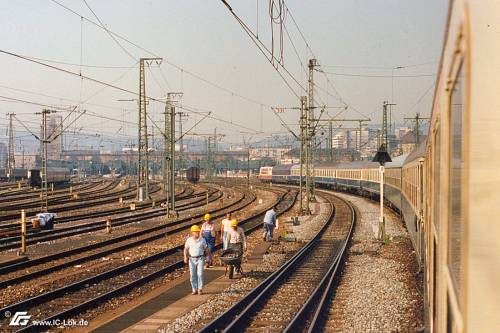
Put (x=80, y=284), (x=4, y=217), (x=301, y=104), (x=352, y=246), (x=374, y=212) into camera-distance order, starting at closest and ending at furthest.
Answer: (x=80, y=284), (x=352, y=246), (x=4, y=217), (x=301, y=104), (x=374, y=212)

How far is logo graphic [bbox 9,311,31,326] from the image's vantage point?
→ 9.93 m

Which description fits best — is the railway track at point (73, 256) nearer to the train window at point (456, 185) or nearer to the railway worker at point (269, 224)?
the railway worker at point (269, 224)

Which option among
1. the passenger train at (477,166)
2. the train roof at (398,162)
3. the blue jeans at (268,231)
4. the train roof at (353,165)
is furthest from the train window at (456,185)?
the train roof at (353,165)

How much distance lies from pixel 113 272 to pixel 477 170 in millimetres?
13689

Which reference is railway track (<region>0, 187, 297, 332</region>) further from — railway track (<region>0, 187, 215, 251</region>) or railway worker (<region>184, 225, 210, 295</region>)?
railway track (<region>0, 187, 215, 251</region>)

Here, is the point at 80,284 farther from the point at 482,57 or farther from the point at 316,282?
the point at 482,57

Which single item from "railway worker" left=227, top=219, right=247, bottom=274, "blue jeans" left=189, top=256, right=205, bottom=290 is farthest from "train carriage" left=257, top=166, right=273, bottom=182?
"blue jeans" left=189, top=256, right=205, bottom=290

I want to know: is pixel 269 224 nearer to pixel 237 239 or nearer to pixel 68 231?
pixel 237 239

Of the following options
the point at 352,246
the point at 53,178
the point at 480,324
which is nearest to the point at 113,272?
the point at 352,246

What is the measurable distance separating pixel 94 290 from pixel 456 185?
11.5m

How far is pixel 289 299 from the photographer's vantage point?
1230 centimetres

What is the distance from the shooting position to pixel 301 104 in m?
32.5

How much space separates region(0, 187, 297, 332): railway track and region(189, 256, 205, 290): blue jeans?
1.49 m

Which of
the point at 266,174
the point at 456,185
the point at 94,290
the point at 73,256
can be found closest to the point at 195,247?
the point at 94,290
